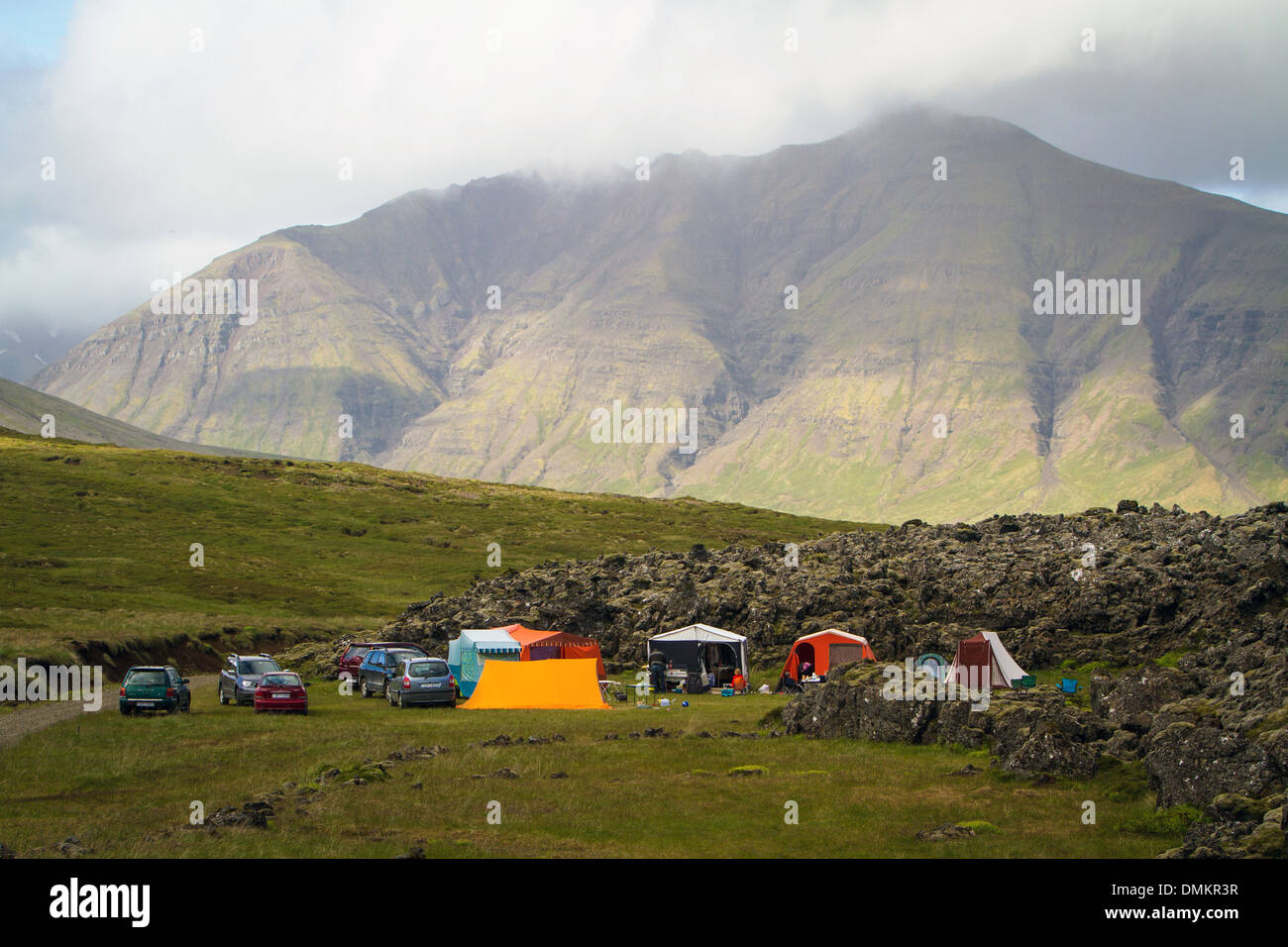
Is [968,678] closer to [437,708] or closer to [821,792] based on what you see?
[437,708]

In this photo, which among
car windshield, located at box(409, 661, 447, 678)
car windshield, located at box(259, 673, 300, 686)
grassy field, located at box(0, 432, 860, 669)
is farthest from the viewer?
grassy field, located at box(0, 432, 860, 669)

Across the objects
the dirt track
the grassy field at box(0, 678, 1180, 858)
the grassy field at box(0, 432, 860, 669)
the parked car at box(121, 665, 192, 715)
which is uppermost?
the grassy field at box(0, 432, 860, 669)

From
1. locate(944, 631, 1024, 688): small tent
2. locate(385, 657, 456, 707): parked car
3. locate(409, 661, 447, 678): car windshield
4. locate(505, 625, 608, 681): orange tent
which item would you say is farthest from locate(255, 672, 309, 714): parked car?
locate(944, 631, 1024, 688): small tent

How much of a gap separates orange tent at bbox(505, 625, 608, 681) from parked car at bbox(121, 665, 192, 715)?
18362 millimetres

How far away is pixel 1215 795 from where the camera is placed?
2294 cm

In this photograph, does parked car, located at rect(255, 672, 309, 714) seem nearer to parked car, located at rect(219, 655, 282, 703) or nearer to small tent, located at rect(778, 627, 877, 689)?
parked car, located at rect(219, 655, 282, 703)

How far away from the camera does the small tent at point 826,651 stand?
5772cm

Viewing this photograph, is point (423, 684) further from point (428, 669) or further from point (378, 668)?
point (378, 668)

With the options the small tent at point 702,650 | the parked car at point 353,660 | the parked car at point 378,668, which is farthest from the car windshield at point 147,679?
the small tent at point 702,650

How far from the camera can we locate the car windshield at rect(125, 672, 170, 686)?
41625 millimetres

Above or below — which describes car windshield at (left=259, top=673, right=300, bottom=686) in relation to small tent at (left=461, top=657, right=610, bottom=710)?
above

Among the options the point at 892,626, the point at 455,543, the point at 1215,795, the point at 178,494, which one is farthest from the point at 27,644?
the point at 178,494
